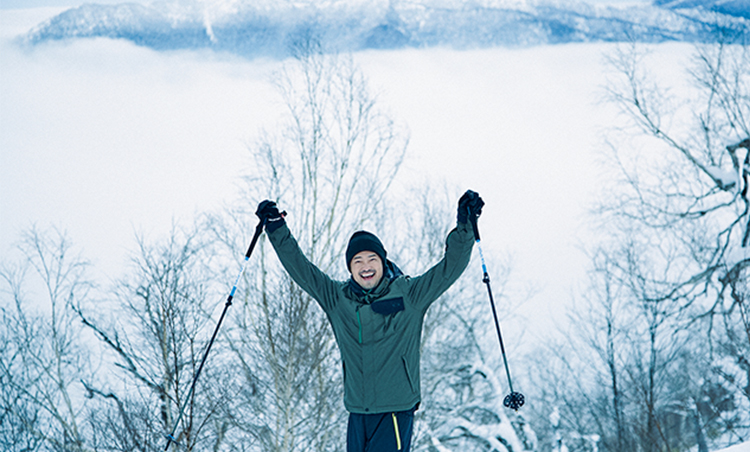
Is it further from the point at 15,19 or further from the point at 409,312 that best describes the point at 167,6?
the point at 409,312

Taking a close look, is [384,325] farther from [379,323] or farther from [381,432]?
[381,432]

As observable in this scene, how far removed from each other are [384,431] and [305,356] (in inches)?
277

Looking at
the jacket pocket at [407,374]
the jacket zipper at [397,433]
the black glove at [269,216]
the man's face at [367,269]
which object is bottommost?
the jacket zipper at [397,433]

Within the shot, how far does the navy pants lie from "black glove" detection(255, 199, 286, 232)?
865 millimetres

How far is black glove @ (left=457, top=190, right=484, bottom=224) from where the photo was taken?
2346 mm

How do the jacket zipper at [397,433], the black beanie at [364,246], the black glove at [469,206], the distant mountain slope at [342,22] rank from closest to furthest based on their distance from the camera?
the jacket zipper at [397,433] → the black glove at [469,206] → the black beanie at [364,246] → the distant mountain slope at [342,22]

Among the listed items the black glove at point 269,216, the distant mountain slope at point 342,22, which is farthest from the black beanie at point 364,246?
the distant mountain slope at point 342,22

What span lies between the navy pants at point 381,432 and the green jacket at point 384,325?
36mm

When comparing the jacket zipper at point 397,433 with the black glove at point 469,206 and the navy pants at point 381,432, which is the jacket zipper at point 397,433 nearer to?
the navy pants at point 381,432

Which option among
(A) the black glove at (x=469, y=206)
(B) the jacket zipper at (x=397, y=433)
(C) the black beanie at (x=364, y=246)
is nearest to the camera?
(B) the jacket zipper at (x=397, y=433)

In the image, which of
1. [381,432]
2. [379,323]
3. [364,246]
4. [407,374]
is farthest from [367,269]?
[381,432]

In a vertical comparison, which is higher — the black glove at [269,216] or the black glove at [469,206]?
the black glove at [269,216]

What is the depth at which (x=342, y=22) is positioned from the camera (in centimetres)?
2952

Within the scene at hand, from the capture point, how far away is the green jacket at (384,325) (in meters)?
2.30
